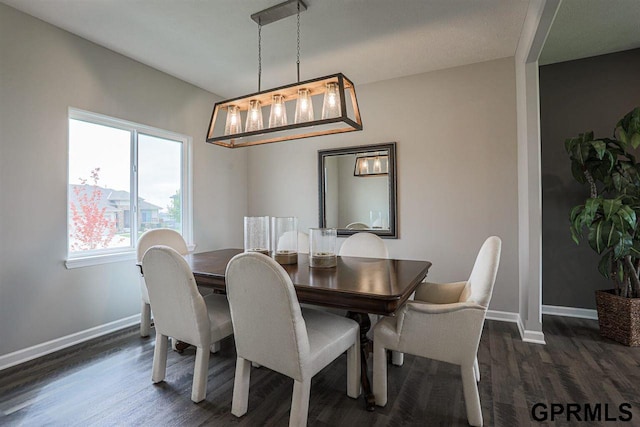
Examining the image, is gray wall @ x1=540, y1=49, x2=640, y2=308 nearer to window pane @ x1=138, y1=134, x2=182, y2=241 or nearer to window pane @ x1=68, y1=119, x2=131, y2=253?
window pane @ x1=138, y1=134, x2=182, y2=241

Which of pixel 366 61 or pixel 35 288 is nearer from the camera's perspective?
pixel 35 288

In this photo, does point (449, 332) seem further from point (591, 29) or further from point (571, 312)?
point (591, 29)

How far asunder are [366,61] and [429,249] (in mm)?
2142

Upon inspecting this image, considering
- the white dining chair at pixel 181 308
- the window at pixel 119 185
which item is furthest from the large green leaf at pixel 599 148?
the window at pixel 119 185

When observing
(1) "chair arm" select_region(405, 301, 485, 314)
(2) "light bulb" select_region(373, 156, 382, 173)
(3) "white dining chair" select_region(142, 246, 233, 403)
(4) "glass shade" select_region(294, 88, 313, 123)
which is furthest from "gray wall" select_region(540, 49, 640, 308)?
(3) "white dining chair" select_region(142, 246, 233, 403)

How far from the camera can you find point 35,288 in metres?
2.58

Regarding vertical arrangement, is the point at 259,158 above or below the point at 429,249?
above

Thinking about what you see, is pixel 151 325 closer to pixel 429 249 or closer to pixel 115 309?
pixel 115 309

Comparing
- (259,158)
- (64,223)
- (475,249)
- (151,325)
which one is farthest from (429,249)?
(64,223)

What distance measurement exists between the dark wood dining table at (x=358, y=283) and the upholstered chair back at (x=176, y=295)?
0.25 meters

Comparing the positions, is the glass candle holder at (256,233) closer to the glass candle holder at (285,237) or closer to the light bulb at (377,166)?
the glass candle holder at (285,237)

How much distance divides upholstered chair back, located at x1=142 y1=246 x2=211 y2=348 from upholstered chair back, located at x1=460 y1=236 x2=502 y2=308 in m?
1.56

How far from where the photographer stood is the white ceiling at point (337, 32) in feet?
8.09

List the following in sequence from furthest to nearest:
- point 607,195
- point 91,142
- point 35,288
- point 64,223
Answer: point 607,195 < point 91,142 < point 64,223 < point 35,288
